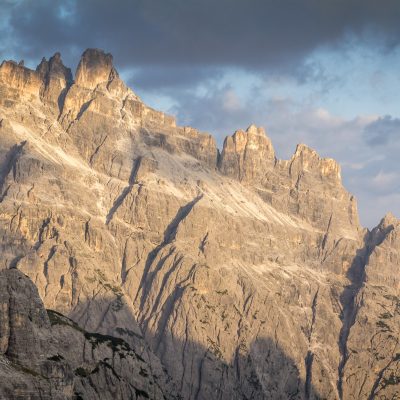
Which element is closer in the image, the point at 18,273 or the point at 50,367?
the point at 50,367

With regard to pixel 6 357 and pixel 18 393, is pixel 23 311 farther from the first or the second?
pixel 18 393

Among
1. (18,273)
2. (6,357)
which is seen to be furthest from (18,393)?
(18,273)

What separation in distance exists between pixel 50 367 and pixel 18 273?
15.8m

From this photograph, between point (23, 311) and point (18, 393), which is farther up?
point (23, 311)

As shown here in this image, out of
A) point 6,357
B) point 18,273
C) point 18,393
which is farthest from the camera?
point 18,273

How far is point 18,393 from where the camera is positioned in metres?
122

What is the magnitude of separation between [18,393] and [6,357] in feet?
31.8

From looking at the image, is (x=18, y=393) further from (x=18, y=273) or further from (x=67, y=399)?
(x=18, y=273)

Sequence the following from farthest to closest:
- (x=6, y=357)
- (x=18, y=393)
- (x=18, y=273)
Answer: (x=18, y=273) < (x=6, y=357) < (x=18, y=393)

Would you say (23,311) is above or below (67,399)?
above

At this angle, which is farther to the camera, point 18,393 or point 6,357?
point 6,357

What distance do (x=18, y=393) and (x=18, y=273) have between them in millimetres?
24096

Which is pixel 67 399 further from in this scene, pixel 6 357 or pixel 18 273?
pixel 18 273

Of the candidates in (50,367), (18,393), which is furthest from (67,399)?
(18,393)
